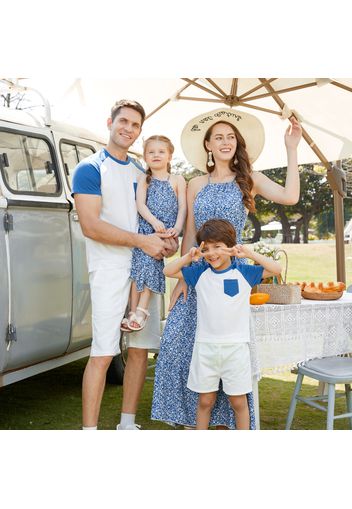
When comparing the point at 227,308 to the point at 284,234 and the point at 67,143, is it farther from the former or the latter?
the point at 284,234

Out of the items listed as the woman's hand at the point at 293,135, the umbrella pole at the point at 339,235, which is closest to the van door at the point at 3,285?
the woman's hand at the point at 293,135

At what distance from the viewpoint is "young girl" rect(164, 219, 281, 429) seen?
356 centimetres

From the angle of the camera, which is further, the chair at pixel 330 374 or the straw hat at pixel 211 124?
the straw hat at pixel 211 124

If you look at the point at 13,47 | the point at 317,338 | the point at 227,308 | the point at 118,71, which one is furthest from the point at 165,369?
the point at 13,47

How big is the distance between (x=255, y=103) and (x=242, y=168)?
2.92 m

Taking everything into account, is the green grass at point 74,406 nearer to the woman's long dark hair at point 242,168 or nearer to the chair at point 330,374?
the chair at point 330,374

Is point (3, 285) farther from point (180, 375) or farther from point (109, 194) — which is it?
point (180, 375)

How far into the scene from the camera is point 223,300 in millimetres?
3576

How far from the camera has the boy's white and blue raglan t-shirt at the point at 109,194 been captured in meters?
3.77

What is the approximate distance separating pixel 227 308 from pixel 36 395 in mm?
3047

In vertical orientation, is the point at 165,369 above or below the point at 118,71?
below

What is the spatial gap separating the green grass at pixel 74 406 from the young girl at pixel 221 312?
1.31 m

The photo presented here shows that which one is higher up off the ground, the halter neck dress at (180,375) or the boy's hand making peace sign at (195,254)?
the boy's hand making peace sign at (195,254)

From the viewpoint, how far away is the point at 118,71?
3.41m
